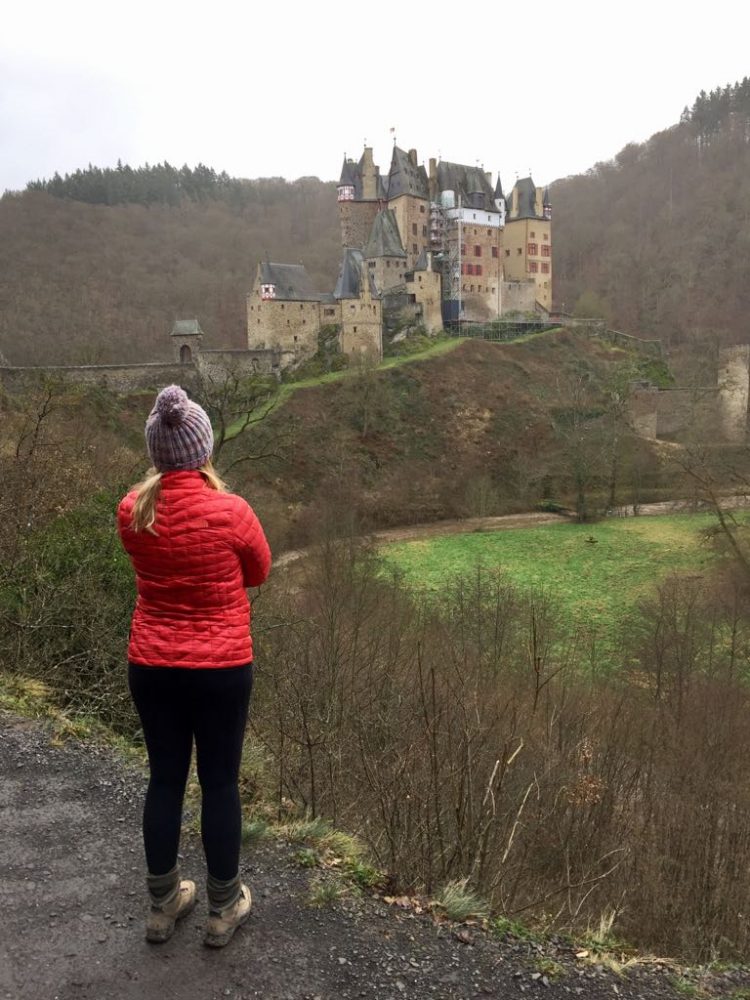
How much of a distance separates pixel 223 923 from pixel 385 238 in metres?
47.6

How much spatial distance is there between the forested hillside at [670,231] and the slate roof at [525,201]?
965 cm

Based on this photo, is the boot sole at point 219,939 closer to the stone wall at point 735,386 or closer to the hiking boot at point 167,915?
the hiking boot at point 167,915

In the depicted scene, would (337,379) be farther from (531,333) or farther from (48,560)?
(48,560)

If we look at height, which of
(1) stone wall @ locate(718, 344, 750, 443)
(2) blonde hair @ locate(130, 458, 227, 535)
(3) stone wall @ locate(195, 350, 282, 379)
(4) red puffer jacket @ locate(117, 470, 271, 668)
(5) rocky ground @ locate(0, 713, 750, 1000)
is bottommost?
(5) rocky ground @ locate(0, 713, 750, 1000)

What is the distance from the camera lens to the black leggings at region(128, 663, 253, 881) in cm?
271

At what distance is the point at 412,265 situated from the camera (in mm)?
48188

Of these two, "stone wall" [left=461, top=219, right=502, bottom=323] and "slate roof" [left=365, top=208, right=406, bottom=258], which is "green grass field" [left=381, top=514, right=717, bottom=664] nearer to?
"stone wall" [left=461, top=219, right=502, bottom=323]

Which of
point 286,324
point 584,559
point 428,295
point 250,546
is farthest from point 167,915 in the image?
point 428,295

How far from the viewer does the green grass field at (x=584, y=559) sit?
21500 mm

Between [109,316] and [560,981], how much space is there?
62.7 metres

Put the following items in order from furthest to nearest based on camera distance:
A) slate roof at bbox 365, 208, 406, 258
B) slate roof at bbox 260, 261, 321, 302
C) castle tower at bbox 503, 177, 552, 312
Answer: castle tower at bbox 503, 177, 552, 312, slate roof at bbox 365, 208, 406, 258, slate roof at bbox 260, 261, 321, 302

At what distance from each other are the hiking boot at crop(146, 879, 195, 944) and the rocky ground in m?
0.05

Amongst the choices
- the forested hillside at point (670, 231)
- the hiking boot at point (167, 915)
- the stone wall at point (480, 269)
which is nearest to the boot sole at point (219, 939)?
the hiking boot at point (167, 915)

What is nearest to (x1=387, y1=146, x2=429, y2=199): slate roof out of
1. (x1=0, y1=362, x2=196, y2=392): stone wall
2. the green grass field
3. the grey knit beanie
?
(x1=0, y1=362, x2=196, y2=392): stone wall
